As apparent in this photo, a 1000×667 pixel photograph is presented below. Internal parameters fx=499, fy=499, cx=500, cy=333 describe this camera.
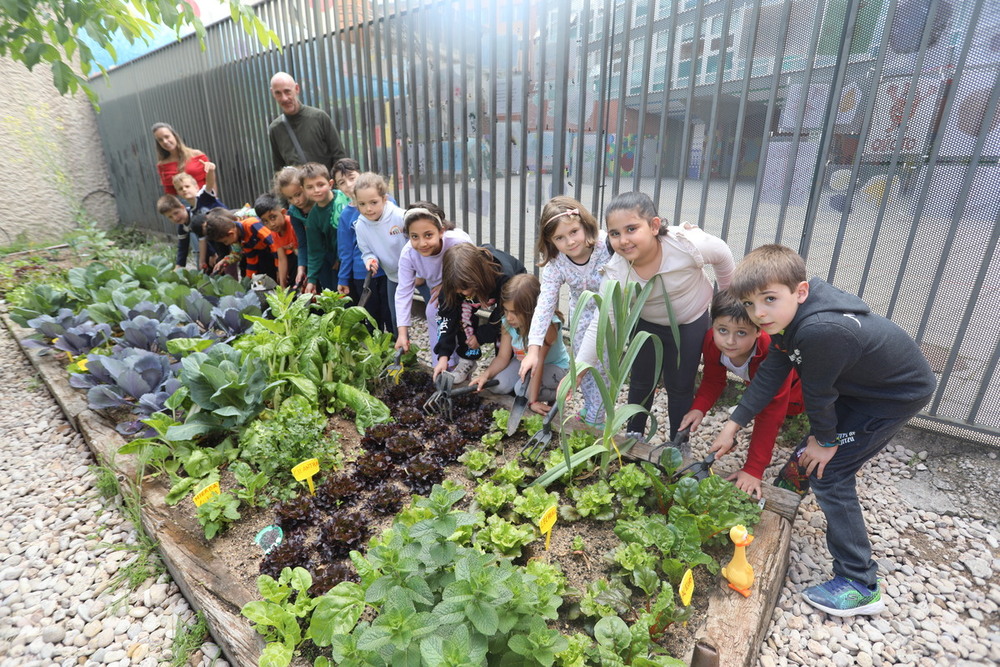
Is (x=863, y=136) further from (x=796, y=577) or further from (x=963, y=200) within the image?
(x=796, y=577)

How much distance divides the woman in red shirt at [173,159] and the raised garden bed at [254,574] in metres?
4.08

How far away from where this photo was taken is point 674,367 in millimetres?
2279

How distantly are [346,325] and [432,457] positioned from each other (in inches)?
40.3

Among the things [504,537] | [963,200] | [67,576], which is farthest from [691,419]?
[67,576]

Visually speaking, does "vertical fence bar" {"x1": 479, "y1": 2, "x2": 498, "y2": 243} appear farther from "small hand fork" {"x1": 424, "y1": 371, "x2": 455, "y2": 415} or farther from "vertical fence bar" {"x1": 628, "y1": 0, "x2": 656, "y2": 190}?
"small hand fork" {"x1": 424, "y1": 371, "x2": 455, "y2": 415}

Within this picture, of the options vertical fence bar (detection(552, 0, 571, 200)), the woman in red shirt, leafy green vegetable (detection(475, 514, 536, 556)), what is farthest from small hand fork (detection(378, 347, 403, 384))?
the woman in red shirt

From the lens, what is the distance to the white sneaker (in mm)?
2715

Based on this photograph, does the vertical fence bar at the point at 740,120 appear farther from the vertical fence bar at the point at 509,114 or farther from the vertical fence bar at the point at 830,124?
the vertical fence bar at the point at 509,114

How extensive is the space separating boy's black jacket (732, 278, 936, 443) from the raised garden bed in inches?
15.9

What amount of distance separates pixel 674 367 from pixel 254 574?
6.03 ft

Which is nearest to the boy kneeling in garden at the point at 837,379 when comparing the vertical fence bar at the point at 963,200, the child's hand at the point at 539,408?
the child's hand at the point at 539,408

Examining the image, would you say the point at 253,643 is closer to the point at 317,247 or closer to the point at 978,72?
the point at 317,247

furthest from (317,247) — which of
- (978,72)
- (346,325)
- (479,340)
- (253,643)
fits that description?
(978,72)

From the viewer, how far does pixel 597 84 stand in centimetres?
304
